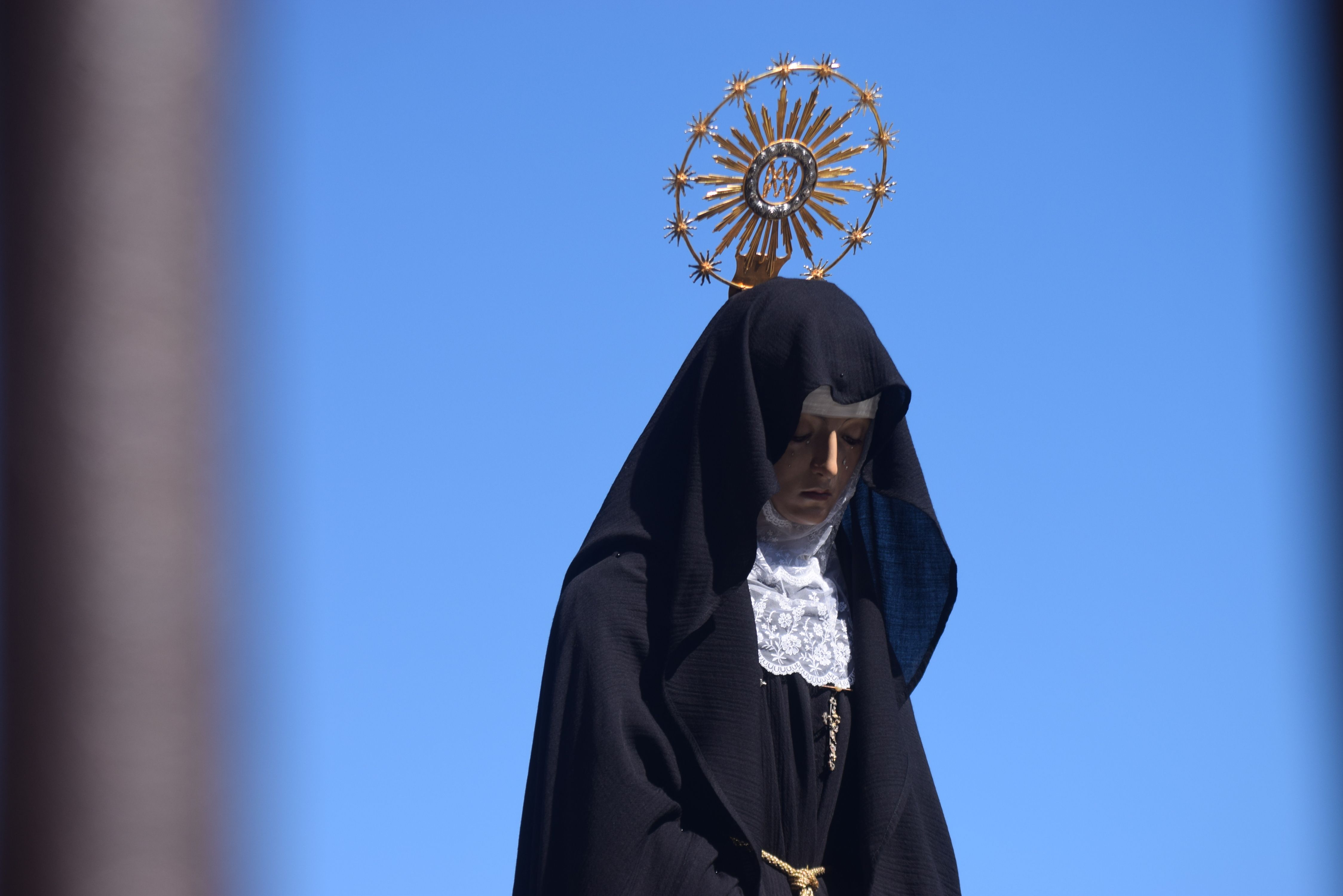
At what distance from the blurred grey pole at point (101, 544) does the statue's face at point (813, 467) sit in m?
4.01

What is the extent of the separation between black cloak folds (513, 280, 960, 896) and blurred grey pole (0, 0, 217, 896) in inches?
136

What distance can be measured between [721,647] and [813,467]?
683mm

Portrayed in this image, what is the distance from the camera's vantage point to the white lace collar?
5.86m

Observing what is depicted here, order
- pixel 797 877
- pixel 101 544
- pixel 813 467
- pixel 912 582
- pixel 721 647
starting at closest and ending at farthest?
pixel 101 544 → pixel 797 877 → pixel 721 647 → pixel 813 467 → pixel 912 582

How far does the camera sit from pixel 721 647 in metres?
5.70

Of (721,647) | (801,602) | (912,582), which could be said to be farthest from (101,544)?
(912,582)

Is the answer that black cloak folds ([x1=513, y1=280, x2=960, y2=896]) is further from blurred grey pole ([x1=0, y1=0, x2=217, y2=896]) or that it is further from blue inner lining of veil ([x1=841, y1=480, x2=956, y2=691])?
blurred grey pole ([x1=0, y1=0, x2=217, y2=896])

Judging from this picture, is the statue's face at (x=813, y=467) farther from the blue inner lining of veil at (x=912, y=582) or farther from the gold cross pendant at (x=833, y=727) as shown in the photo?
the gold cross pendant at (x=833, y=727)

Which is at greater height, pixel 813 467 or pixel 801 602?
pixel 813 467

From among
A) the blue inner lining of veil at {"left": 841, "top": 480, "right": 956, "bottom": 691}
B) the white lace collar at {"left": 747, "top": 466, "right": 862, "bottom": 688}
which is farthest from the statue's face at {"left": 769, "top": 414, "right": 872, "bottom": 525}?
the blue inner lining of veil at {"left": 841, "top": 480, "right": 956, "bottom": 691}

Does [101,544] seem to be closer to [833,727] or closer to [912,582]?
[833,727]

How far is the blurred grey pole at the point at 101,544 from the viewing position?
198 centimetres

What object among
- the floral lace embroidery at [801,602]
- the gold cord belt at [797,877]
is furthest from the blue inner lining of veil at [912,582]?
the gold cord belt at [797,877]

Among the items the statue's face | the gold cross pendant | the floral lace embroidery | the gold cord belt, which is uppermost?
the statue's face
